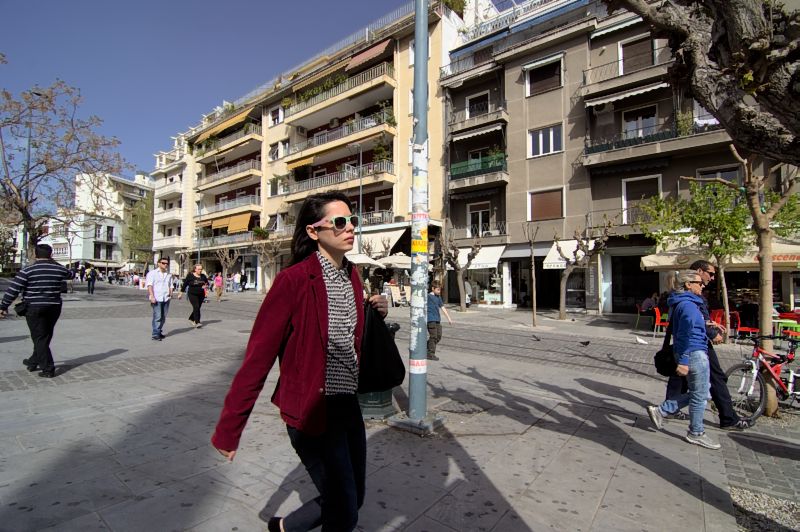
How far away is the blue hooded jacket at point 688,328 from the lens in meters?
3.92

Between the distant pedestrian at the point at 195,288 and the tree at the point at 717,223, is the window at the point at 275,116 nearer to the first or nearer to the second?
the distant pedestrian at the point at 195,288

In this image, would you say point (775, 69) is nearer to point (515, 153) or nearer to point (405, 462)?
point (405, 462)

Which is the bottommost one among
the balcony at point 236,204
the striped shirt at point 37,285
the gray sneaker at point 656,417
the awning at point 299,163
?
the gray sneaker at point 656,417

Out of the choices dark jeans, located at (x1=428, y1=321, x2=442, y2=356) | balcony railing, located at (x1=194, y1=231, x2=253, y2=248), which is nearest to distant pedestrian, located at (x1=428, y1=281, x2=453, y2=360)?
dark jeans, located at (x1=428, y1=321, x2=442, y2=356)

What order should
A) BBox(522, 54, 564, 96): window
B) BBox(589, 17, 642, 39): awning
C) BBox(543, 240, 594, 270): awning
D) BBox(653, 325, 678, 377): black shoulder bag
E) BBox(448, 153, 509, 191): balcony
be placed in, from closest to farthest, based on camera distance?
1. BBox(653, 325, 678, 377): black shoulder bag
2. BBox(589, 17, 642, 39): awning
3. BBox(543, 240, 594, 270): awning
4. BBox(522, 54, 564, 96): window
5. BBox(448, 153, 509, 191): balcony

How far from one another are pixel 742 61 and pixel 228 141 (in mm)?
41773

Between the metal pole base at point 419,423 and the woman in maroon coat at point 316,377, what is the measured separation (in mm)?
2143

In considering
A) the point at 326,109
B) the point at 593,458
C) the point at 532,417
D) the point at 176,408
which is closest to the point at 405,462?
the point at 593,458

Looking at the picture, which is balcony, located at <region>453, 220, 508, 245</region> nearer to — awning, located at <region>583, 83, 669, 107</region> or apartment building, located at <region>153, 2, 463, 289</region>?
apartment building, located at <region>153, 2, 463, 289</region>

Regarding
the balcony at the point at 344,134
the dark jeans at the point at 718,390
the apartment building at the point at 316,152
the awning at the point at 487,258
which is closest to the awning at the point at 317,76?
the apartment building at the point at 316,152

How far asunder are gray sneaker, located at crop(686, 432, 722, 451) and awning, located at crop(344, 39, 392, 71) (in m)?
27.6

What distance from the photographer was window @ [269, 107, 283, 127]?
34.8 meters

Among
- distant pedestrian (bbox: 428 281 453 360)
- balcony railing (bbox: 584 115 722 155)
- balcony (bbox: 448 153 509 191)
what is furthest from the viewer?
balcony (bbox: 448 153 509 191)

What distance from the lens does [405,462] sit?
11.0 ft
